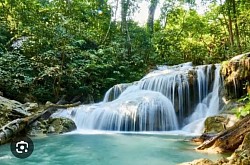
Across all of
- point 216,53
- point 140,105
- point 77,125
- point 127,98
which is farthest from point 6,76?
point 216,53

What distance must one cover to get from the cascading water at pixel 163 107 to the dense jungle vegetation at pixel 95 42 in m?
3.04

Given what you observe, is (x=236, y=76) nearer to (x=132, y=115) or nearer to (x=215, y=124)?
(x=215, y=124)

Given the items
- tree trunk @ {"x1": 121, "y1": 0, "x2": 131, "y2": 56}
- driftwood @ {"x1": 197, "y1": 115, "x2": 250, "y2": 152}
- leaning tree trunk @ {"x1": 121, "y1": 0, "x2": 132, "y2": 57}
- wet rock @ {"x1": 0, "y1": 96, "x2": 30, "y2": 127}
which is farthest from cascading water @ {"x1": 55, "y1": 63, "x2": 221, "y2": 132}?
tree trunk @ {"x1": 121, "y1": 0, "x2": 131, "y2": 56}

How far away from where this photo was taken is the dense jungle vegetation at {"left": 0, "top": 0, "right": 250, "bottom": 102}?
13.7 meters

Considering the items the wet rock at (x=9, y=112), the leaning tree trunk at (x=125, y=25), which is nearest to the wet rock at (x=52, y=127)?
the wet rock at (x=9, y=112)

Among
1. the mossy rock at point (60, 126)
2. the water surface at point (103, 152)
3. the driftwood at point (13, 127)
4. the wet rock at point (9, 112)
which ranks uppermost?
the wet rock at point (9, 112)

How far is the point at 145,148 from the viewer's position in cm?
625

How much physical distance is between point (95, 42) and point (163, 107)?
883 centimetres

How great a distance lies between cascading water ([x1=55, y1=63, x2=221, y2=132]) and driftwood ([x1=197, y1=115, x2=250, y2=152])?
3.86 metres

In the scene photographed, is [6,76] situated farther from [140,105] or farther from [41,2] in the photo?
[41,2]

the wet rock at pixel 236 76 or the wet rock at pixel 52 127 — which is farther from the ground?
the wet rock at pixel 236 76

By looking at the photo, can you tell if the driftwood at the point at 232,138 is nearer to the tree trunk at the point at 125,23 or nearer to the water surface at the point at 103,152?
the water surface at the point at 103,152

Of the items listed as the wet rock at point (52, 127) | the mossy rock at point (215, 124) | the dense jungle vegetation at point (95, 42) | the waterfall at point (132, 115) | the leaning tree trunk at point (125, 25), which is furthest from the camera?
the leaning tree trunk at point (125, 25)

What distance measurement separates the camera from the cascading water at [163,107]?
994 cm
